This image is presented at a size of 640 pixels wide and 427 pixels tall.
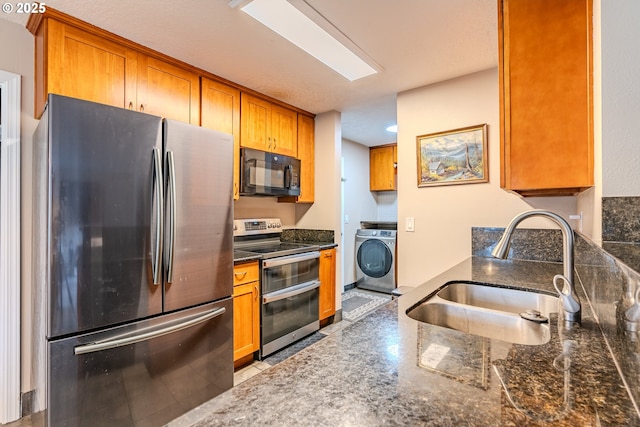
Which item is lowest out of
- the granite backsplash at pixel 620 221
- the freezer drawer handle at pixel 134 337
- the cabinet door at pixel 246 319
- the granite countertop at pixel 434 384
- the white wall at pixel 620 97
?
the cabinet door at pixel 246 319

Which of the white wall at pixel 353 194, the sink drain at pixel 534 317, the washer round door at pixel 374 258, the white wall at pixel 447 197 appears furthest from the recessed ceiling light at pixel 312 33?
the washer round door at pixel 374 258

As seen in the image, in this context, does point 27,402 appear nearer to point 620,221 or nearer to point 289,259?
point 289,259

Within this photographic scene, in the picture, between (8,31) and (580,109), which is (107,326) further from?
(580,109)

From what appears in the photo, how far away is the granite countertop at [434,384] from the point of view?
476 millimetres

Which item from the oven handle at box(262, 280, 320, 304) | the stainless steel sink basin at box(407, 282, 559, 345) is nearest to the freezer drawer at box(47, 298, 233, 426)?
the oven handle at box(262, 280, 320, 304)

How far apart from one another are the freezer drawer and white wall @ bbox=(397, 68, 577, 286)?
165 cm

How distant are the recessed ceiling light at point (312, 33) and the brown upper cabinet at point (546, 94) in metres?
0.92

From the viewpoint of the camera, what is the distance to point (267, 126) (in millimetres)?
2848

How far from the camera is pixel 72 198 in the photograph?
134 cm

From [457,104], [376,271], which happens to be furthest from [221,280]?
[376,271]

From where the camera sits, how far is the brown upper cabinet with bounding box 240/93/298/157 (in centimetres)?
266

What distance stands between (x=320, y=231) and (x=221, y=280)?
1566 mm

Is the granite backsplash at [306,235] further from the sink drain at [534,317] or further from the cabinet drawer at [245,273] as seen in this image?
the sink drain at [534,317]

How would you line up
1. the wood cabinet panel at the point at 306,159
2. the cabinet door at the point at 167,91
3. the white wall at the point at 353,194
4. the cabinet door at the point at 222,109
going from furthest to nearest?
the white wall at the point at 353,194 → the wood cabinet panel at the point at 306,159 → the cabinet door at the point at 222,109 → the cabinet door at the point at 167,91
